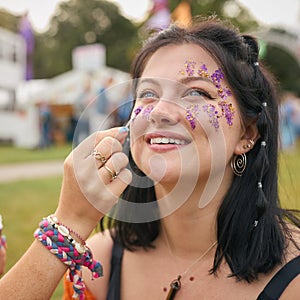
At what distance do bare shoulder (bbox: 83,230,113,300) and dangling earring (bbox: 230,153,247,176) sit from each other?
2.00ft

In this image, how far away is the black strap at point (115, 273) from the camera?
5.82ft

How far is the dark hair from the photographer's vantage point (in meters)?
1.63

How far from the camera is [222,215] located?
174 centimetres

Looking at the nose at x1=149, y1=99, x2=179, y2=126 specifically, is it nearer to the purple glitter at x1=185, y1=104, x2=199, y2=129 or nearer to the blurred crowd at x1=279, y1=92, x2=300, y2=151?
the purple glitter at x1=185, y1=104, x2=199, y2=129

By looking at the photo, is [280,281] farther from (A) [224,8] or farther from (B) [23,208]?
(A) [224,8]

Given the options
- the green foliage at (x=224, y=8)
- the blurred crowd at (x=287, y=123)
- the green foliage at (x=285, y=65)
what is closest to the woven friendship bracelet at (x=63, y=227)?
the blurred crowd at (x=287, y=123)

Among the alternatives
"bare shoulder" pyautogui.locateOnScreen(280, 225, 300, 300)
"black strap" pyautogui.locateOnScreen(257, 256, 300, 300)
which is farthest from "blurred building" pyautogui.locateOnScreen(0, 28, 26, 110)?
"black strap" pyautogui.locateOnScreen(257, 256, 300, 300)

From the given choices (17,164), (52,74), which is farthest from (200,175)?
(52,74)

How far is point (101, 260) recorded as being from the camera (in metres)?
1.87

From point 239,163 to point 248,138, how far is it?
10 centimetres

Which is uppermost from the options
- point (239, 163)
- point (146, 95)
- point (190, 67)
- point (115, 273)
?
point (190, 67)

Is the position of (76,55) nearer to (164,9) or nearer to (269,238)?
(164,9)

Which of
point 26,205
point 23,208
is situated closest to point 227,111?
point 23,208

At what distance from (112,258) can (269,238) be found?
2.06ft
